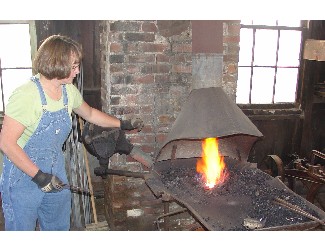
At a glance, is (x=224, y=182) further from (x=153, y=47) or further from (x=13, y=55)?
(x=13, y=55)

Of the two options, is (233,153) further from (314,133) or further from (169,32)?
(314,133)

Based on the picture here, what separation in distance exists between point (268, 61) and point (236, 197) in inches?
93.3

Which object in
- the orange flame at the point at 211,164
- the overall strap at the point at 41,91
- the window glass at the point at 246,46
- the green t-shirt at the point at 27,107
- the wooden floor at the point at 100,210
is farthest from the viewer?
the window glass at the point at 246,46

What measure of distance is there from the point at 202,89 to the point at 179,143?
1.90ft

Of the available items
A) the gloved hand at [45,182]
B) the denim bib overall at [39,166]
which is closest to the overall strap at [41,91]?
the denim bib overall at [39,166]

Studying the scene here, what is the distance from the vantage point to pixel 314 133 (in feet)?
16.3

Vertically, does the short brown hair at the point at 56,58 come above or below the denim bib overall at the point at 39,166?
above

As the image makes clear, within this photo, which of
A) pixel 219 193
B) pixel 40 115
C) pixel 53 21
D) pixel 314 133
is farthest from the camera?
pixel 314 133

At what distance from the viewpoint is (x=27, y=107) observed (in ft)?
7.87

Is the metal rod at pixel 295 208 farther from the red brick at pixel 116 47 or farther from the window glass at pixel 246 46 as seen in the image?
the window glass at pixel 246 46

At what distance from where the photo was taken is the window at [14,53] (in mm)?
4375

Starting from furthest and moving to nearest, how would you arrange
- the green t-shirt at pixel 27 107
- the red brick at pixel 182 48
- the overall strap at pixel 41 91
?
the red brick at pixel 182 48, the overall strap at pixel 41 91, the green t-shirt at pixel 27 107

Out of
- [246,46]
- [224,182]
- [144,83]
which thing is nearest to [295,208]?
[224,182]
